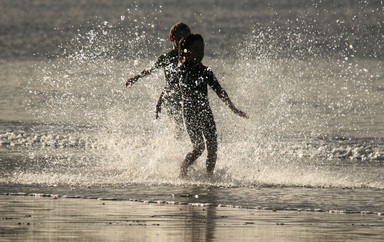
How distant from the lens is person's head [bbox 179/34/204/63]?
16141 mm

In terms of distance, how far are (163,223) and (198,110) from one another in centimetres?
440

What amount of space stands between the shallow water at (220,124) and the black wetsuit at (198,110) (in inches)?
13.3

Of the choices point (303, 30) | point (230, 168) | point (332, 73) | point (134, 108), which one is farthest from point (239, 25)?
point (230, 168)

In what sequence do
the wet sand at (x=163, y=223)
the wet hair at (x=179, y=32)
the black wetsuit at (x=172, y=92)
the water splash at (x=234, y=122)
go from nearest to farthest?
the wet sand at (x=163, y=223), the water splash at (x=234, y=122), the black wetsuit at (x=172, y=92), the wet hair at (x=179, y=32)

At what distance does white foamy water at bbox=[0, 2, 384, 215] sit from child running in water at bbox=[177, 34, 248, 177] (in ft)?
1.04

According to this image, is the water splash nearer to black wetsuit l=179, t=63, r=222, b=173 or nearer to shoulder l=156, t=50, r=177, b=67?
black wetsuit l=179, t=63, r=222, b=173

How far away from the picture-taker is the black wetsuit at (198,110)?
53.1 feet

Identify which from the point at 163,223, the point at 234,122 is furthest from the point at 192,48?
the point at 234,122

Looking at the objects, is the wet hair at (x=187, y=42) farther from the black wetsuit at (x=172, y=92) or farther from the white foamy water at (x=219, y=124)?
the white foamy water at (x=219, y=124)

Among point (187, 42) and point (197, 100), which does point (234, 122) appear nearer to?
point (197, 100)

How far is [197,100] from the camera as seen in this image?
1633 cm

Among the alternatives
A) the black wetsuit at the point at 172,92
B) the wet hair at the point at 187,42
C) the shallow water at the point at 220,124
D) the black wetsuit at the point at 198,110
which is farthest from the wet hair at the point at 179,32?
the shallow water at the point at 220,124

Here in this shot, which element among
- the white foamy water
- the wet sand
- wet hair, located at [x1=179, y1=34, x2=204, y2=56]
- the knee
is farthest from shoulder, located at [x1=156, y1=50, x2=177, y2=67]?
the wet sand

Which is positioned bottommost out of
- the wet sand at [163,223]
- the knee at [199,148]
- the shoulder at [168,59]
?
the wet sand at [163,223]
